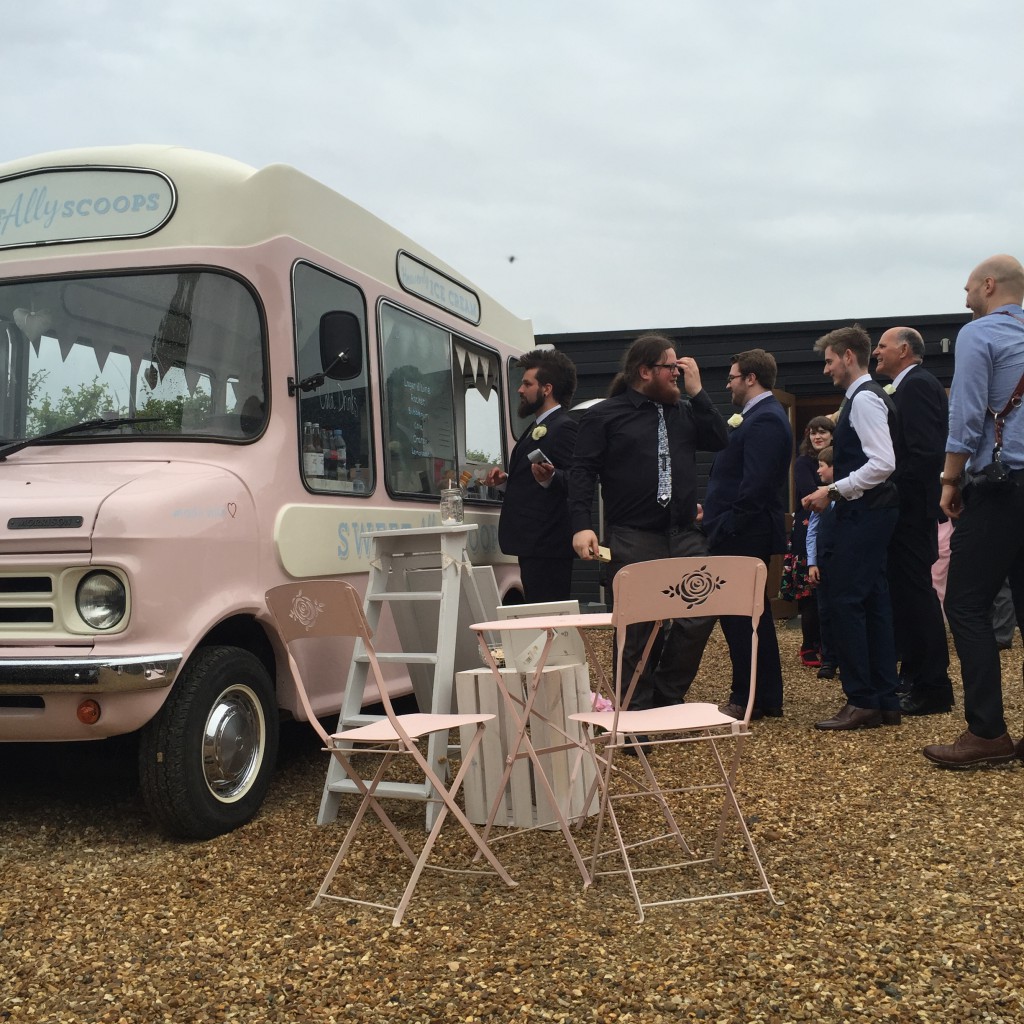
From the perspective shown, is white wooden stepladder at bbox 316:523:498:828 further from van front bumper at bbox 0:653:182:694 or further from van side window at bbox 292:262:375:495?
van front bumper at bbox 0:653:182:694

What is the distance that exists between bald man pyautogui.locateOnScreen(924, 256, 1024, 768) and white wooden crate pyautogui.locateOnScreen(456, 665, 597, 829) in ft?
5.48

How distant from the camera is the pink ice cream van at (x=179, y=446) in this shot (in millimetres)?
3992

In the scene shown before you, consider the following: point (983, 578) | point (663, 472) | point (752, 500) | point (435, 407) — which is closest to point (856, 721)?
point (752, 500)

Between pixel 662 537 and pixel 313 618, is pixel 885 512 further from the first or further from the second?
pixel 313 618

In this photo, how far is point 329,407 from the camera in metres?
5.32

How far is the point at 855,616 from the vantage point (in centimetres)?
602

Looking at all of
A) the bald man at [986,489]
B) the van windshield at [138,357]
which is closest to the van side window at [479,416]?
the van windshield at [138,357]

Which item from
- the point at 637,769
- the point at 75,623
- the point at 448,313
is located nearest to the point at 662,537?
the point at 637,769

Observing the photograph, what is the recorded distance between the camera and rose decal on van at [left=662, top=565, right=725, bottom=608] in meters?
3.49

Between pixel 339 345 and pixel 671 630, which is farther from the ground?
pixel 339 345

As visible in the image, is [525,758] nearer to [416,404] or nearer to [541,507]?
[541,507]

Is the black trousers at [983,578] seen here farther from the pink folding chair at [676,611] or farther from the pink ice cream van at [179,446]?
the pink ice cream van at [179,446]

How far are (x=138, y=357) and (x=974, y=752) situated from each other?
3.91m

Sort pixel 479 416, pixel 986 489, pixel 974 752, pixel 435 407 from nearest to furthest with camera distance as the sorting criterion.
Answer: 1. pixel 986 489
2. pixel 974 752
3. pixel 435 407
4. pixel 479 416
